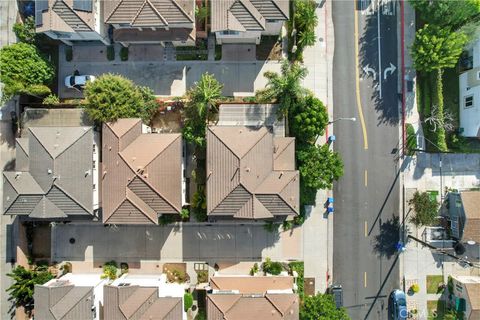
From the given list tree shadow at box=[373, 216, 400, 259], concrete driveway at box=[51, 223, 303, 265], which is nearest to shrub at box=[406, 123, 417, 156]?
tree shadow at box=[373, 216, 400, 259]

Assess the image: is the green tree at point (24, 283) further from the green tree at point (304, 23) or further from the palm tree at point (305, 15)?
the palm tree at point (305, 15)

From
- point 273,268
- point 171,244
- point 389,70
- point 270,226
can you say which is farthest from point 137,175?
point 389,70

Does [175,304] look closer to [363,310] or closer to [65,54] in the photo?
[363,310]

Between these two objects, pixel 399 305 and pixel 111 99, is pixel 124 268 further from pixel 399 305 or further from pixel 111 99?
pixel 399 305

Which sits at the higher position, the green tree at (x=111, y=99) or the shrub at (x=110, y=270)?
the green tree at (x=111, y=99)

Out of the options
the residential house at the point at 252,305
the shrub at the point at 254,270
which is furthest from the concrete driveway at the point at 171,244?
the residential house at the point at 252,305
